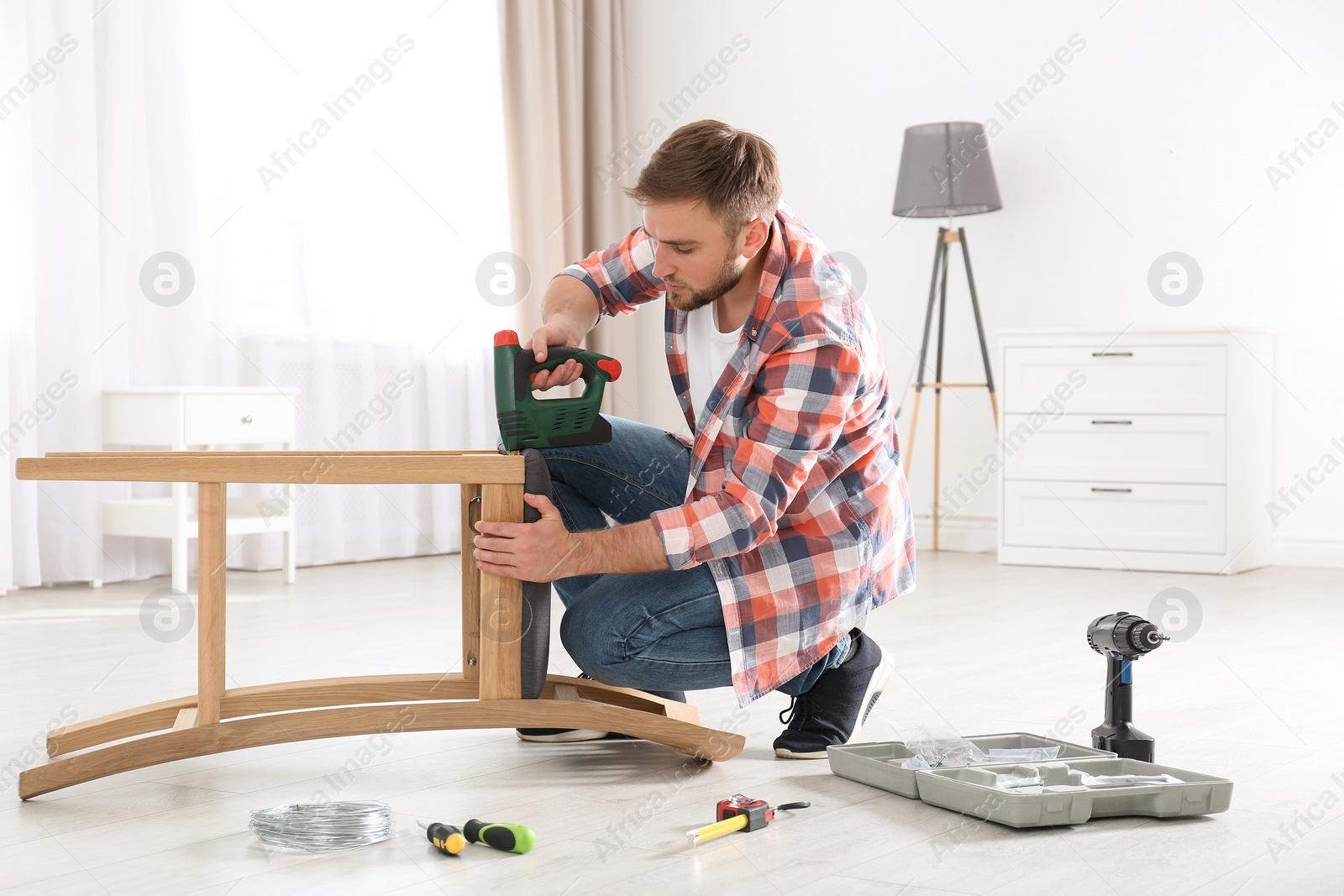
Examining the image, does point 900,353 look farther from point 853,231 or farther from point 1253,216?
point 1253,216

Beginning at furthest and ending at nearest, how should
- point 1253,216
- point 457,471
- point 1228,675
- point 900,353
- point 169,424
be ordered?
point 900,353, point 1253,216, point 169,424, point 1228,675, point 457,471

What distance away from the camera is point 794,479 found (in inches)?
60.3

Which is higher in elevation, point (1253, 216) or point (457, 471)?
point (1253, 216)

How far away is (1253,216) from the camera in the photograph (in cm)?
411

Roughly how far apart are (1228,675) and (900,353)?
2.71m

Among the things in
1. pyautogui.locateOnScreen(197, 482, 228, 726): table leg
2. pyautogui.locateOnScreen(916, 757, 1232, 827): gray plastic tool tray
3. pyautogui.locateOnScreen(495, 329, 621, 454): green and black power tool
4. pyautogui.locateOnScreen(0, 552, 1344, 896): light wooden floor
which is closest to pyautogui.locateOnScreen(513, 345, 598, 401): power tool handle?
pyautogui.locateOnScreen(495, 329, 621, 454): green and black power tool

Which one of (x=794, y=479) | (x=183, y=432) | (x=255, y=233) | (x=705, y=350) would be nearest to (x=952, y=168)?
(x=255, y=233)

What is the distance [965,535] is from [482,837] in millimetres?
3591

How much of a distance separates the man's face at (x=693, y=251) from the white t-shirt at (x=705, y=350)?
7cm

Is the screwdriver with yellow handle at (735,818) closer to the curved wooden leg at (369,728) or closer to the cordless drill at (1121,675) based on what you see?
the curved wooden leg at (369,728)

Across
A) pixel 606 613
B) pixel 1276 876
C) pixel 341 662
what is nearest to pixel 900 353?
pixel 341 662

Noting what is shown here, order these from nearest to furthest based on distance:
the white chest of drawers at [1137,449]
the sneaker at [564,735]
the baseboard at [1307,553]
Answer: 1. the sneaker at [564,735]
2. the white chest of drawers at [1137,449]
3. the baseboard at [1307,553]

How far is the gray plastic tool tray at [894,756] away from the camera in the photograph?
1.52m

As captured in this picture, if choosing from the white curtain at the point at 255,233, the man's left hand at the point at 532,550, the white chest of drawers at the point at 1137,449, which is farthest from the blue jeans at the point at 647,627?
the white chest of drawers at the point at 1137,449
